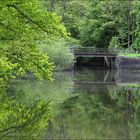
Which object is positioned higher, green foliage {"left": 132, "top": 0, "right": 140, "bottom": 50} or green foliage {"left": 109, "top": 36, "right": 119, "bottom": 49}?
green foliage {"left": 132, "top": 0, "right": 140, "bottom": 50}

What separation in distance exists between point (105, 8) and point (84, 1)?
544 inches

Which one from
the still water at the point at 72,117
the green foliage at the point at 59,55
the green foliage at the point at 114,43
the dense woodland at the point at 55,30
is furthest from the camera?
the green foliage at the point at 114,43

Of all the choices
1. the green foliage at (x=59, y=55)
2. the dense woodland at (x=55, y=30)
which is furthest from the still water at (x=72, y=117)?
the green foliage at (x=59, y=55)

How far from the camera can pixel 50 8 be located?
74.4m

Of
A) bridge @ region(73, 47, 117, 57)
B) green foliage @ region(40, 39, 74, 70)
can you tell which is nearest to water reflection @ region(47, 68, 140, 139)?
green foliage @ region(40, 39, 74, 70)

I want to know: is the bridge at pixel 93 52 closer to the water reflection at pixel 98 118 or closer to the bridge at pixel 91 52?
the bridge at pixel 91 52

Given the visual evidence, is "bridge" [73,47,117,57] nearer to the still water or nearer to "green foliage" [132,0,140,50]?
"green foliage" [132,0,140,50]

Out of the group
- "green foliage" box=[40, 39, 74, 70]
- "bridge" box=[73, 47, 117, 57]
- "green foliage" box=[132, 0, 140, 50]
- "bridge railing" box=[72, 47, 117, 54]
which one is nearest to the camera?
"green foliage" box=[40, 39, 74, 70]

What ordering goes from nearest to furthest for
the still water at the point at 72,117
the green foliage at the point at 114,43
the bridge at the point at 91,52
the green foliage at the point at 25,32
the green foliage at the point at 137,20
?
1. the still water at the point at 72,117
2. the green foliage at the point at 25,32
3. the green foliage at the point at 137,20
4. the bridge at the point at 91,52
5. the green foliage at the point at 114,43

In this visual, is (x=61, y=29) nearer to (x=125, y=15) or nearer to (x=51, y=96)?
(x=51, y=96)

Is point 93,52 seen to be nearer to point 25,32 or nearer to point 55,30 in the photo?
point 25,32

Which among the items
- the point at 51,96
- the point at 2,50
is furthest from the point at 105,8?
the point at 2,50

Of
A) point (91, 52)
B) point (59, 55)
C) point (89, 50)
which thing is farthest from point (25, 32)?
point (89, 50)

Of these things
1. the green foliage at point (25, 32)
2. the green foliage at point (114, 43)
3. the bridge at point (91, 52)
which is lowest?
the bridge at point (91, 52)
